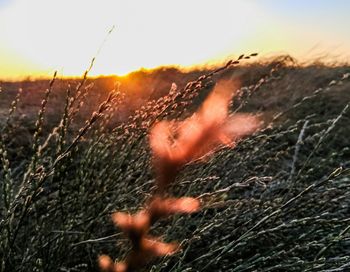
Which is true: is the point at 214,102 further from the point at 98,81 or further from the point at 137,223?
the point at 98,81

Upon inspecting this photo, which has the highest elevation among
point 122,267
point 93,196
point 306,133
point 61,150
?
point 122,267

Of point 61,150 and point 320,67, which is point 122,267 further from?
point 320,67

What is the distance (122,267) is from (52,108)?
513cm

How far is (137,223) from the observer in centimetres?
40

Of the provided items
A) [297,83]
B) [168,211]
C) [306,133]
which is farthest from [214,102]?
[297,83]

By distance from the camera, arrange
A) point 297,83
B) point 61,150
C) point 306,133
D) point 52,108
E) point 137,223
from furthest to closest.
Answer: point 297,83 → point 52,108 → point 306,133 → point 61,150 → point 137,223

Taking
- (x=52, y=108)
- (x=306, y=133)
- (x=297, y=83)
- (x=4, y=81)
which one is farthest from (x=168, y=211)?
(x=4, y=81)

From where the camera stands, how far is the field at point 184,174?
73.1 inches

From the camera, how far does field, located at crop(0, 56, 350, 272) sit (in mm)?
1857

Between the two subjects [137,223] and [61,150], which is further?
[61,150]

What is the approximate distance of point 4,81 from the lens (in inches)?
313

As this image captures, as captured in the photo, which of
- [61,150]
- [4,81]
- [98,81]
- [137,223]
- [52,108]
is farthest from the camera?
[98,81]

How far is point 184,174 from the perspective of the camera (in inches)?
90.0

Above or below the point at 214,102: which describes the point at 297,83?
→ below
